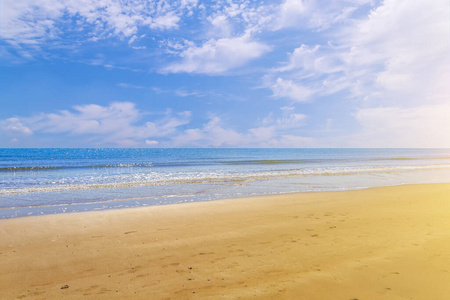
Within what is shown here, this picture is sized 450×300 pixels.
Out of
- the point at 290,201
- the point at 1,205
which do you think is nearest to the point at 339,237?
the point at 290,201

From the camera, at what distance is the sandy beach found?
469 cm

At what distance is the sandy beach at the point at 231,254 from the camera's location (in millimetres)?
4688

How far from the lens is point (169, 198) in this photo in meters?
14.8

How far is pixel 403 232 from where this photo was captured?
7621 millimetres

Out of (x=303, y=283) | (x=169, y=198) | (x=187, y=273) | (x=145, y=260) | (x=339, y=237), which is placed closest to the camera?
(x=303, y=283)

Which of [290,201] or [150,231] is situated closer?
[150,231]

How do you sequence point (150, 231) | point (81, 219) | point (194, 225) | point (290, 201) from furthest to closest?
point (290, 201) → point (81, 219) → point (194, 225) → point (150, 231)

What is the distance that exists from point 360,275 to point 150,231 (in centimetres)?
566

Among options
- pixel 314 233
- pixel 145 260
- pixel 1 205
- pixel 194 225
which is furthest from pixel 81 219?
pixel 314 233

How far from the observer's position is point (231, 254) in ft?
20.5

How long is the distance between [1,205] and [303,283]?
47.2 feet

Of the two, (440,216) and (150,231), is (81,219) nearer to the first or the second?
(150,231)

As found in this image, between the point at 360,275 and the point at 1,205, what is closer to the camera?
the point at 360,275

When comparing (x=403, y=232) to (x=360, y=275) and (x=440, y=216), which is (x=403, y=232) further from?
(x=360, y=275)
